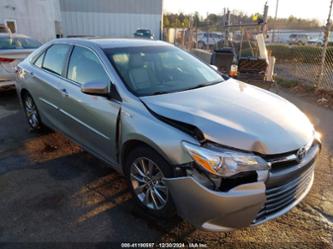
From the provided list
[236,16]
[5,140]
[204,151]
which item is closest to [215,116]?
[204,151]

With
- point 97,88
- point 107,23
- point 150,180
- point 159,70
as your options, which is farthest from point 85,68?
point 107,23

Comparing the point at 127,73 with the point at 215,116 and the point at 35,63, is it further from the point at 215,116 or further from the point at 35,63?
the point at 35,63

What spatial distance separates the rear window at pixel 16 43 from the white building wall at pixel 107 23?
19.7 meters

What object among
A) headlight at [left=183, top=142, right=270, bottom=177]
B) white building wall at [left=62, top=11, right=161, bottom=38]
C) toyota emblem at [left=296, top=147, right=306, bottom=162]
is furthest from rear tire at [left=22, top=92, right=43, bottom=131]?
white building wall at [left=62, top=11, right=161, bottom=38]

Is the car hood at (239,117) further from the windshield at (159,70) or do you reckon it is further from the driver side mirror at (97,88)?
the driver side mirror at (97,88)

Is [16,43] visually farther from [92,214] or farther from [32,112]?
[92,214]

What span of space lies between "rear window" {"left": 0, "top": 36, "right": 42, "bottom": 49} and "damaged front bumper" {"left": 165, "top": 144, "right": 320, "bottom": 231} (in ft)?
21.5

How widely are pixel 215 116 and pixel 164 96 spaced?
63 centimetres

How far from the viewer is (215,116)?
2500mm

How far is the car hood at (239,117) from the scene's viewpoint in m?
2.27

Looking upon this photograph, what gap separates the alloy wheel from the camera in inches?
104

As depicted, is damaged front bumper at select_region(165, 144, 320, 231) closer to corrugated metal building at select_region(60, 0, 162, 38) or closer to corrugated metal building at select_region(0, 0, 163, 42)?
corrugated metal building at select_region(0, 0, 163, 42)

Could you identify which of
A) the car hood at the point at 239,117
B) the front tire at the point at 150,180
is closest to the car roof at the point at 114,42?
the car hood at the point at 239,117

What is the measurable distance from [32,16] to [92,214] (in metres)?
18.8
